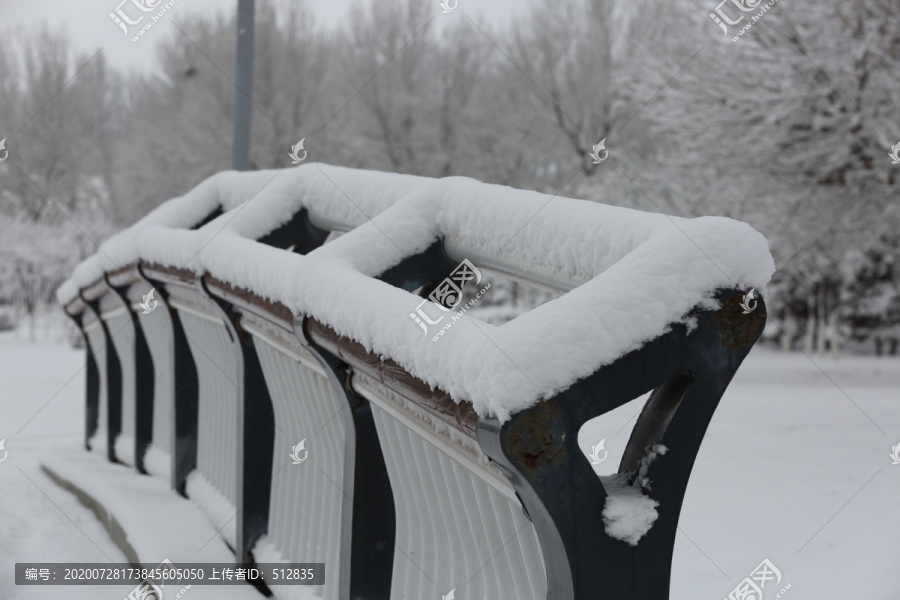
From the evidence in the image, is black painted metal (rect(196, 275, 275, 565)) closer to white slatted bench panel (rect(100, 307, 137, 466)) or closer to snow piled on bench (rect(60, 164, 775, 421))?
snow piled on bench (rect(60, 164, 775, 421))

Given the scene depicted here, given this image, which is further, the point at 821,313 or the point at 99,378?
the point at 821,313

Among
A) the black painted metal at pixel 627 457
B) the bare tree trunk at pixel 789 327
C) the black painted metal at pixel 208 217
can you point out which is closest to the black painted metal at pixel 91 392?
the black painted metal at pixel 208 217

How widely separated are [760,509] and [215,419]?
Answer: 257 cm

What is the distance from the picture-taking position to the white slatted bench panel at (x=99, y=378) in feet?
20.4

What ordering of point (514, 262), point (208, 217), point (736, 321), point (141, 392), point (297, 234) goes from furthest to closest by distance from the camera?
point (141, 392) → point (208, 217) → point (297, 234) → point (514, 262) → point (736, 321)

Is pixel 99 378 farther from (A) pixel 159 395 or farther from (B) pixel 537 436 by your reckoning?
(B) pixel 537 436

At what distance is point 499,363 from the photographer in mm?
1278

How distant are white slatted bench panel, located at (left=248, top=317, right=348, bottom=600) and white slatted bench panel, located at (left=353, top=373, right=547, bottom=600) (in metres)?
0.21

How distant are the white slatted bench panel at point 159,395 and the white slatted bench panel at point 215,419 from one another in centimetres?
55

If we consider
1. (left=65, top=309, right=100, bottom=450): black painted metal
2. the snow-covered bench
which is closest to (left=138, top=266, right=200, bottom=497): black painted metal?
the snow-covered bench

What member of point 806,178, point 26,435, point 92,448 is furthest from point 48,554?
point 806,178

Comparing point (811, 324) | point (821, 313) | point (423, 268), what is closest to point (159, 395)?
point (423, 268)

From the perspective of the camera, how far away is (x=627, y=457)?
57.9 inches

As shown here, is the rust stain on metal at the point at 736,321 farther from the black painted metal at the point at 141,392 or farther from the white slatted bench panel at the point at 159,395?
the black painted metal at the point at 141,392
